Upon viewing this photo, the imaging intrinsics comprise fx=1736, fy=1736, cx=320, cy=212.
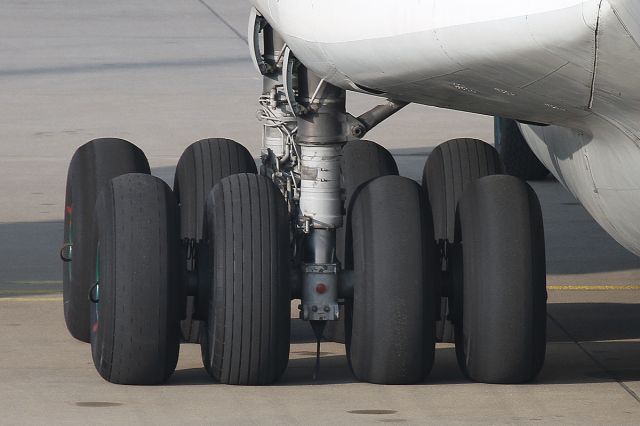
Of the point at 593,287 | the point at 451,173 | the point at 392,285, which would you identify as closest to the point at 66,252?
the point at 451,173

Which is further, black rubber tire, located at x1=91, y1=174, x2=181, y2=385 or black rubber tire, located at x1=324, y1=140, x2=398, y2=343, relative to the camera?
black rubber tire, located at x1=324, y1=140, x2=398, y2=343

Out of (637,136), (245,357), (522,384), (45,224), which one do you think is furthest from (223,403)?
(45,224)

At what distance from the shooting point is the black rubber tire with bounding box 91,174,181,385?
22.1 ft

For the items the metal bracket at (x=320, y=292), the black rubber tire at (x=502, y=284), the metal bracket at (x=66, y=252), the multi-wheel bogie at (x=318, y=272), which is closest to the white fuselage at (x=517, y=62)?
the black rubber tire at (x=502, y=284)

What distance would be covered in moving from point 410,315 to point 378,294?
148 mm

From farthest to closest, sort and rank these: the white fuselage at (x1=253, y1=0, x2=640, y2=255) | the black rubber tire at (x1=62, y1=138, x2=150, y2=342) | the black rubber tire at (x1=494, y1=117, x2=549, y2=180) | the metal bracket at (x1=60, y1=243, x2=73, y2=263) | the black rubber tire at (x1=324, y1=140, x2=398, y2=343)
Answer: the black rubber tire at (x1=494, y1=117, x2=549, y2=180) → the black rubber tire at (x1=324, y1=140, x2=398, y2=343) → the metal bracket at (x1=60, y1=243, x2=73, y2=263) → the black rubber tire at (x1=62, y1=138, x2=150, y2=342) → the white fuselage at (x1=253, y1=0, x2=640, y2=255)

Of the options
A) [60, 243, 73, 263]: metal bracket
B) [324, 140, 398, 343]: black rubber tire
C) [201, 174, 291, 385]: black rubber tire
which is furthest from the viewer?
[324, 140, 398, 343]: black rubber tire

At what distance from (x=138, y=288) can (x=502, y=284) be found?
4.62 feet

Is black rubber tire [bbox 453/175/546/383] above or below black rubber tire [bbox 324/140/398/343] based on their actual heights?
below

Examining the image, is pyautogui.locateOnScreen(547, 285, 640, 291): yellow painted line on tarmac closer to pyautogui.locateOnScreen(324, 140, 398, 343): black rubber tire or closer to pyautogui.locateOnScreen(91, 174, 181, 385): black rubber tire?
pyautogui.locateOnScreen(324, 140, 398, 343): black rubber tire

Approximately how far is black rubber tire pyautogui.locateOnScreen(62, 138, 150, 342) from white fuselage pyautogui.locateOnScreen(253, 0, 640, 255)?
5.01ft

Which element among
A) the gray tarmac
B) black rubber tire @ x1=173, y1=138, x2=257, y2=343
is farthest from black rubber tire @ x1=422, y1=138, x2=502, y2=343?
black rubber tire @ x1=173, y1=138, x2=257, y2=343

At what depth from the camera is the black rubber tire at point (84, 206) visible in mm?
7832

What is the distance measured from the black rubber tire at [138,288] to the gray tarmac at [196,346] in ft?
0.41
